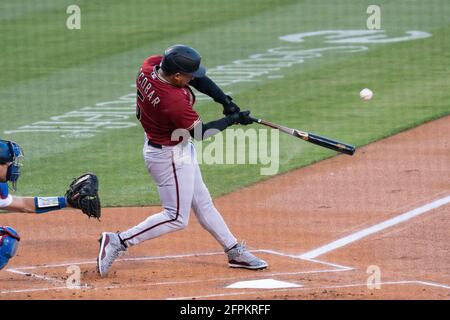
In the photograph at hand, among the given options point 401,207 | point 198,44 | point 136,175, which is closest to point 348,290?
point 401,207

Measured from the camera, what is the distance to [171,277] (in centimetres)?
849

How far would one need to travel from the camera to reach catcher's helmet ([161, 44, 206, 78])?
8336 mm

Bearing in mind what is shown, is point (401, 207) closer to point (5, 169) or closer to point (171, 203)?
point (171, 203)

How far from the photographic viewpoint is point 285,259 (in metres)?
9.05

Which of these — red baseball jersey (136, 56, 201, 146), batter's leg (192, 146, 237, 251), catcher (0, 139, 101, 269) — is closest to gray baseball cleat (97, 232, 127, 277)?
catcher (0, 139, 101, 269)

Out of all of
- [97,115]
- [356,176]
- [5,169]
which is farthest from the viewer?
[97,115]

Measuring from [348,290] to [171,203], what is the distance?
60.5 inches

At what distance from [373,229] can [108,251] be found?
2.51 meters

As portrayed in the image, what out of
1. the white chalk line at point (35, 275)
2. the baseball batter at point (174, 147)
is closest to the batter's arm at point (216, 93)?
the baseball batter at point (174, 147)

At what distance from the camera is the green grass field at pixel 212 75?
12.7 meters

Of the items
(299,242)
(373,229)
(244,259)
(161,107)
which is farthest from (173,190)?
(373,229)

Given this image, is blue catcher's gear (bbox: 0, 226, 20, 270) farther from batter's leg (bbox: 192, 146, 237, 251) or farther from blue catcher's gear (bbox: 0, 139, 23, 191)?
batter's leg (bbox: 192, 146, 237, 251)

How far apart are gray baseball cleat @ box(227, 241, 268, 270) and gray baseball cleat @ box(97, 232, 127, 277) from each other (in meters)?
0.84

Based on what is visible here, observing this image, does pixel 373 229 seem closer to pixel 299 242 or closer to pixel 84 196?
pixel 299 242
